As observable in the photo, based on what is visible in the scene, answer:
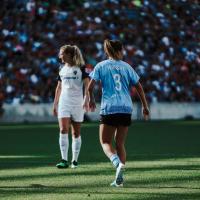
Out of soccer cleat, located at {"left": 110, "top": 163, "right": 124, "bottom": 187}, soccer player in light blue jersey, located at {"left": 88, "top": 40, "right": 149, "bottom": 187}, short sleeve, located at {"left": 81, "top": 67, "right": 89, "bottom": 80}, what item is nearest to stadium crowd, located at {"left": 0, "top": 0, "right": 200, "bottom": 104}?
short sleeve, located at {"left": 81, "top": 67, "right": 89, "bottom": 80}

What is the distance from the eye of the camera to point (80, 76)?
41.1 ft

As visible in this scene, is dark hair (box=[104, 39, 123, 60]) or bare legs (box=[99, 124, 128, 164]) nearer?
dark hair (box=[104, 39, 123, 60])

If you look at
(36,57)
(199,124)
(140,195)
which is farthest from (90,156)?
(36,57)

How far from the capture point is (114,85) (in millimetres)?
9703

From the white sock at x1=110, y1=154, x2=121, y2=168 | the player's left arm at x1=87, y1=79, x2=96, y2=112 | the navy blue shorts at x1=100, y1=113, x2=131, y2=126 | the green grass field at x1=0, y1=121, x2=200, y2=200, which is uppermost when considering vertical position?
the player's left arm at x1=87, y1=79, x2=96, y2=112

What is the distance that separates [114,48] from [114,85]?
1.33ft

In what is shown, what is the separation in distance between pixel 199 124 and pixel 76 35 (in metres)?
7.33

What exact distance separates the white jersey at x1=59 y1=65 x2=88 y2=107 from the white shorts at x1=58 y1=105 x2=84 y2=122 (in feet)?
0.15

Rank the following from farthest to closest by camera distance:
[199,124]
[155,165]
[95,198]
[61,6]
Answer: [61,6] < [199,124] < [155,165] < [95,198]

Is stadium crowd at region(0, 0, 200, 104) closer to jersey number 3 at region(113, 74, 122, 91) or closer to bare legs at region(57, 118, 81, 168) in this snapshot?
bare legs at region(57, 118, 81, 168)

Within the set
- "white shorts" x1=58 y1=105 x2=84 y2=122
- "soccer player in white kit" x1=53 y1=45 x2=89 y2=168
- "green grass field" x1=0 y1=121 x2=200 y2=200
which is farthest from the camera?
"white shorts" x1=58 y1=105 x2=84 y2=122

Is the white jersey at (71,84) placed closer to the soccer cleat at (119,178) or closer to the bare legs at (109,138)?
the bare legs at (109,138)

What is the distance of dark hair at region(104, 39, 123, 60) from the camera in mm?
9609

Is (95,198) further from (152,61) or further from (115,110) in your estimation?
(152,61)
